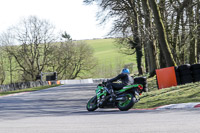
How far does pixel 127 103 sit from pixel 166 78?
34.6ft

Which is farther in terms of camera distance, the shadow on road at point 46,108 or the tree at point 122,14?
the tree at point 122,14

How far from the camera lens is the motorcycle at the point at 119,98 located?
11961 millimetres

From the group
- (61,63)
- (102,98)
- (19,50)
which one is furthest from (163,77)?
(61,63)

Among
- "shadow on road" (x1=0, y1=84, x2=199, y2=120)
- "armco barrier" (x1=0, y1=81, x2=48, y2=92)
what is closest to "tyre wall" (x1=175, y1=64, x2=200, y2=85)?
"shadow on road" (x1=0, y1=84, x2=199, y2=120)

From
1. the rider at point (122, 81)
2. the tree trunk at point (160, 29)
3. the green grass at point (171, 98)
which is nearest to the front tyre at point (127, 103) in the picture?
the rider at point (122, 81)

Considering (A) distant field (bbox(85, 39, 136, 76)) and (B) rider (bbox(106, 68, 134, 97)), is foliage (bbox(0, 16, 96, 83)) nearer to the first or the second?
(A) distant field (bbox(85, 39, 136, 76))

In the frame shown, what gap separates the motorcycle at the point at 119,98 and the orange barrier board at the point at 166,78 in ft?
31.0

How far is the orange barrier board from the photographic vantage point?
21656mm

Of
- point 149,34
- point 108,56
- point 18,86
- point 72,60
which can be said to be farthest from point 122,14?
point 108,56

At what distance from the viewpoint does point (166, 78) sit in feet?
72.3

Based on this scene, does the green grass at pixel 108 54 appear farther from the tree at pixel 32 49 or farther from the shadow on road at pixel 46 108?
the shadow on road at pixel 46 108

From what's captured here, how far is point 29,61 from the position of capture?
232ft

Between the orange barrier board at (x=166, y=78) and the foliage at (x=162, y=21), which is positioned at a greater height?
the foliage at (x=162, y=21)

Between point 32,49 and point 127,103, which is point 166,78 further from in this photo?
point 32,49
